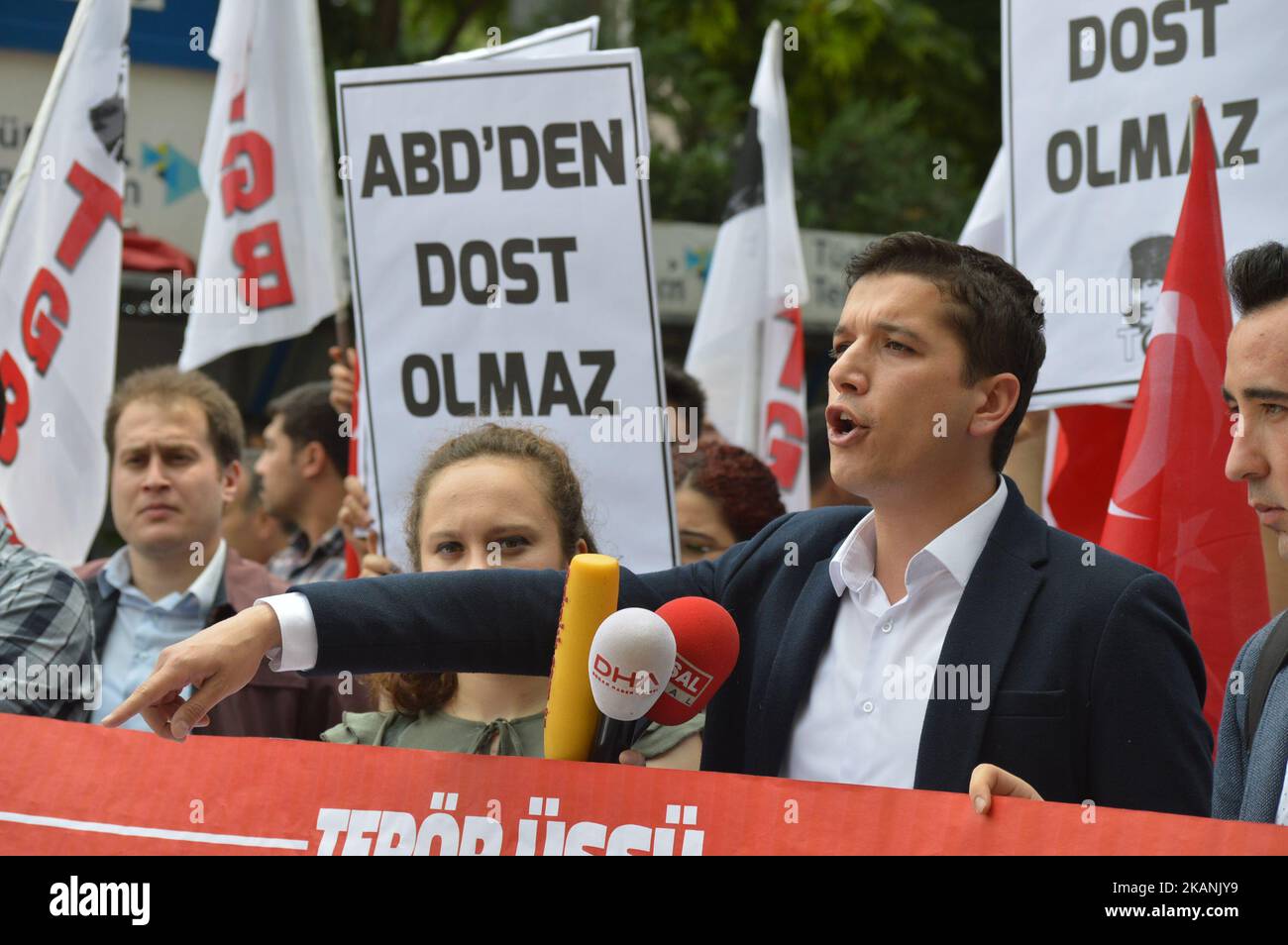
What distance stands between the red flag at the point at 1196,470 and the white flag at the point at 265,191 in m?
2.73

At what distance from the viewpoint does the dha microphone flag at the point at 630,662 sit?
6.79ft

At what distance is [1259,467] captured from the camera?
7.79 feet

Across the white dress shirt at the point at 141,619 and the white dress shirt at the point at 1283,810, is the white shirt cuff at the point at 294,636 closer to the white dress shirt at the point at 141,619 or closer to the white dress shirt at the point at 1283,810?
the white dress shirt at the point at 1283,810

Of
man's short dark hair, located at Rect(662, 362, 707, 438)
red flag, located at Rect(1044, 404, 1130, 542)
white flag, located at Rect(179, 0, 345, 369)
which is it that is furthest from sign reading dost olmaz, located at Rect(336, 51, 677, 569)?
red flag, located at Rect(1044, 404, 1130, 542)

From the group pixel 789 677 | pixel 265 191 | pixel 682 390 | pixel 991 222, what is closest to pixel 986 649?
pixel 789 677

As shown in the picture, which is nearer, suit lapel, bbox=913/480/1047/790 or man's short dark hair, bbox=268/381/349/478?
suit lapel, bbox=913/480/1047/790

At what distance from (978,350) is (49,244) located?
3363mm

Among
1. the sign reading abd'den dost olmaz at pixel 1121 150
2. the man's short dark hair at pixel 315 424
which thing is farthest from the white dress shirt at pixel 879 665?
the man's short dark hair at pixel 315 424

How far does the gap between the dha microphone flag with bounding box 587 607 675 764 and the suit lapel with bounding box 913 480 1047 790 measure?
1.37 feet

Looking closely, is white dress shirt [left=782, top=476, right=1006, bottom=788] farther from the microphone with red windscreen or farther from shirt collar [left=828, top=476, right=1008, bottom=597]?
the microphone with red windscreen

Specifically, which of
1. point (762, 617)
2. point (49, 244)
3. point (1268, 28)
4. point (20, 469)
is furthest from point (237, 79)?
point (762, 617)

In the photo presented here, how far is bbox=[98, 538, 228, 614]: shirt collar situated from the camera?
448 cm

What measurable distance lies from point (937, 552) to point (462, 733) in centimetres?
94

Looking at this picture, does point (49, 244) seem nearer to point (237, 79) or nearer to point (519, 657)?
point (237, 79)
